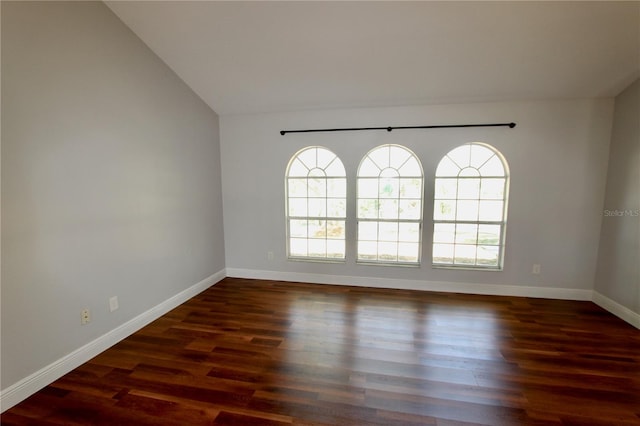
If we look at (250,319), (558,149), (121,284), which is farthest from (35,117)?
(558,149)

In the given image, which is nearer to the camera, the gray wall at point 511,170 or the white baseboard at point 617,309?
the white baseboard at point 617,309

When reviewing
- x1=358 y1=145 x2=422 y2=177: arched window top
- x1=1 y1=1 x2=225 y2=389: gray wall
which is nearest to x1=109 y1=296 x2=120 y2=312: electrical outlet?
x1=1 y1=1 x2=225 y2=389: gray wall

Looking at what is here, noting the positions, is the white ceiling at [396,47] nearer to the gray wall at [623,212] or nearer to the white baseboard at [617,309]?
the gray wall at [623,212]

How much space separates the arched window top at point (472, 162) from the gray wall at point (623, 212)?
1.05 metres

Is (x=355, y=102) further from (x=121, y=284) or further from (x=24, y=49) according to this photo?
(x=121, y=284)

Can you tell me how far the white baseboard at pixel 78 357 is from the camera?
1.74 metres

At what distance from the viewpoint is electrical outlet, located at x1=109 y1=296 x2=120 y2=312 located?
94.2 inches

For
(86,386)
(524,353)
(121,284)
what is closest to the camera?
(86,386)

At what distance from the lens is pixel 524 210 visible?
331 cm

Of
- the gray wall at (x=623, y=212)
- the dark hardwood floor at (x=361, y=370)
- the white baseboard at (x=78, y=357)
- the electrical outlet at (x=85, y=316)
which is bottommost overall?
the dark hardwood floor at (x=361, y=370)

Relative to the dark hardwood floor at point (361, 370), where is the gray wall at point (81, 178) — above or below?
above

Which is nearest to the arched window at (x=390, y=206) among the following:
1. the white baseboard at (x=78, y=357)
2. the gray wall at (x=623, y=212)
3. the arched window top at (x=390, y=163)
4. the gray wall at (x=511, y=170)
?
the arched window top at (x=390, y=163)

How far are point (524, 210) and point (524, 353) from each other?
5.83 ft

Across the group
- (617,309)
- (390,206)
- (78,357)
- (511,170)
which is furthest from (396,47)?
(78,357)
